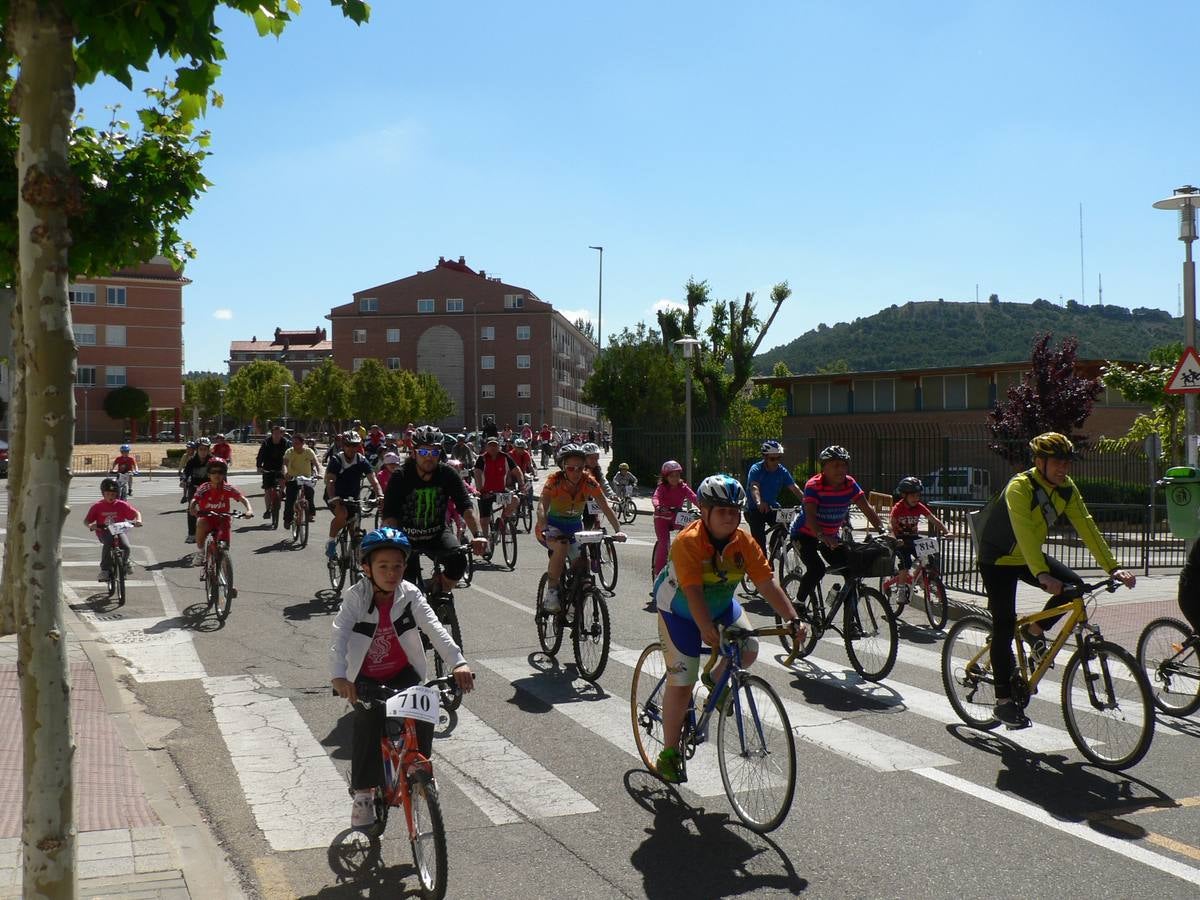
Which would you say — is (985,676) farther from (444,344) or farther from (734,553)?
(444,344)

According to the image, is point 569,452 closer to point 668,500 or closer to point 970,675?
point 668,500

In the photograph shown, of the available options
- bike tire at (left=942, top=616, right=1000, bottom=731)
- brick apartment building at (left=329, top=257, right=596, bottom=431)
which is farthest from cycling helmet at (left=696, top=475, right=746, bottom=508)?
brick apartment building at (left=329, top=257, right=596, bottom=431)

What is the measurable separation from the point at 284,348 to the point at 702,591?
156m

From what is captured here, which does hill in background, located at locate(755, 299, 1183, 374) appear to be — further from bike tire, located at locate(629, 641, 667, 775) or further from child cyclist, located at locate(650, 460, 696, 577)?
bike tire, located at locate(629, 641, 667, 775)

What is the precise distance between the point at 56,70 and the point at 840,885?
4192mm

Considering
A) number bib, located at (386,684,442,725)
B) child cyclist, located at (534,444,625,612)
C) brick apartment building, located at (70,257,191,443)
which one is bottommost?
number bib, located at (386,684,442,725)

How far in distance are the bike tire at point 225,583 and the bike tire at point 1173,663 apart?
8578 millimetres

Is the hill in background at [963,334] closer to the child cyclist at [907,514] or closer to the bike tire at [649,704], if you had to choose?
the child cyclist at [907,514]

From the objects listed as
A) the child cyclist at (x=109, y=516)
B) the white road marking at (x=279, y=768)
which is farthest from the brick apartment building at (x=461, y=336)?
the white road marking at (x=279, y=768)

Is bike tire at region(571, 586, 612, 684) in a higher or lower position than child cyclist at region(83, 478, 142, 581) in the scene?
lower

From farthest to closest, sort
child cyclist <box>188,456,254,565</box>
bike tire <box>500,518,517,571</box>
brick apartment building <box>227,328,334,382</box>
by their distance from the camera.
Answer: brick apartment building <box>227,328,334,382</box>, bike tire <box>500,518,517,571</box>, child cyclist <box>188,456,254,565</box>

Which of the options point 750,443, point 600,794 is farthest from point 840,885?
point 750,443

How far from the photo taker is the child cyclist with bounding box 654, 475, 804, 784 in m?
5.49

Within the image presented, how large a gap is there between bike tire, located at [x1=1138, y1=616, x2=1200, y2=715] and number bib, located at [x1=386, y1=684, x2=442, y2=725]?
5010 mm
